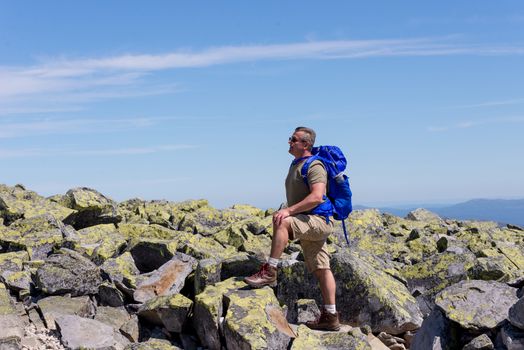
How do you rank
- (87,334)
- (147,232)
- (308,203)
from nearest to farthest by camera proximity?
(308,203) < (87,334) < (147,232)

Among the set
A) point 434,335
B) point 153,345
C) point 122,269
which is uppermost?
point 122,269

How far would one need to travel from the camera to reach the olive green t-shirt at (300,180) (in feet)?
41.9

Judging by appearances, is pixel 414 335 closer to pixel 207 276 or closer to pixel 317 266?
pixel 317 266

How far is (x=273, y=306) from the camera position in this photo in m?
13.9

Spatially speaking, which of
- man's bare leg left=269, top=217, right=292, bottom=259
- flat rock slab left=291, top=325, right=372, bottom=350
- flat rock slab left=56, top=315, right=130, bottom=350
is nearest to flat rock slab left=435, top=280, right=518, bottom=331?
flat rock slab left=291, top=325, right=372, bottom=350

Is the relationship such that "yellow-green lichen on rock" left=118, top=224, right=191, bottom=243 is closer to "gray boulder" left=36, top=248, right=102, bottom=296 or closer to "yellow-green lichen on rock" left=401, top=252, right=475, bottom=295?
"gray boulder" left=36, top=248, right=102, bottom=296

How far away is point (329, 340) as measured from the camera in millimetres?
12992

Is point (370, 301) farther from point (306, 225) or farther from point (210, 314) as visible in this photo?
point (210, 314)

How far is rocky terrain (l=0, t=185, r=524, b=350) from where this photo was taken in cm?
1288

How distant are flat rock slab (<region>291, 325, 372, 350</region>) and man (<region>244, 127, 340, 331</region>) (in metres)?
0.41

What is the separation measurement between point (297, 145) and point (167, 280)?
6224mm

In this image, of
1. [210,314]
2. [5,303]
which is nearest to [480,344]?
[210,314]

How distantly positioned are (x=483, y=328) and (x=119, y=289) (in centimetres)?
1009

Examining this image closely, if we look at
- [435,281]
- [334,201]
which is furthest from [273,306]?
[435,281]
